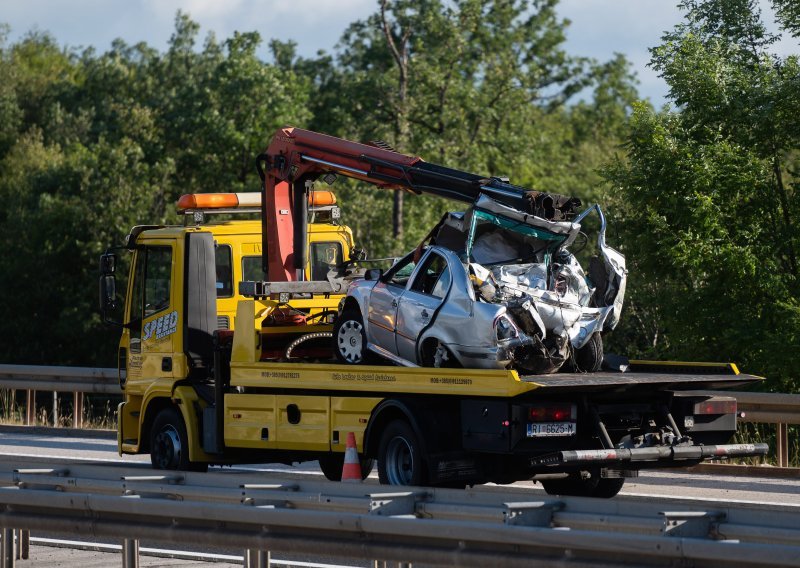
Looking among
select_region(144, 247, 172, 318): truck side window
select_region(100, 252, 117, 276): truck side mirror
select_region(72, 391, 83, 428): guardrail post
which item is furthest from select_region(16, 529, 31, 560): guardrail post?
select_region(72, 391, 83, 428): guardrail post

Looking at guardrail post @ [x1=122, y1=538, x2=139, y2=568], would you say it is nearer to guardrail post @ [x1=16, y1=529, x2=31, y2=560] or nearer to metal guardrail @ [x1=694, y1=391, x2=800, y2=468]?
guardrail post @ [x1=16, y1=529, x2=31, y2=560]

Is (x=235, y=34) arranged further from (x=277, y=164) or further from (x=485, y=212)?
(x=485, y=212)

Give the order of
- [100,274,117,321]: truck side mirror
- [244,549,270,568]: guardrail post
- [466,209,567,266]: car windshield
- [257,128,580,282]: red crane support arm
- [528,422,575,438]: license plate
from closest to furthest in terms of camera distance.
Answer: [244,549,270,568]: guardrail post, [528,422,575,438]: license plate, [466,209,567,266]: car windshield, [257,128,580,282]: red crane support arm, [100,274,117,321]: truck side mirror

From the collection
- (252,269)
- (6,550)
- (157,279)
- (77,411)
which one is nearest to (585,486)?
(252,269)

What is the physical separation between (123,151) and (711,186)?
81.1ft

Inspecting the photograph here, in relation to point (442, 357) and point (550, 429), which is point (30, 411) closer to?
point (442, 357)

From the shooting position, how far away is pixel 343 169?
14.4 metres

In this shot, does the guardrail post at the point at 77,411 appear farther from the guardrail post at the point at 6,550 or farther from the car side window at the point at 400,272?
the guardrail post at the point at 6,550


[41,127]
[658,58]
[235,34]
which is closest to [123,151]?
[235,34]

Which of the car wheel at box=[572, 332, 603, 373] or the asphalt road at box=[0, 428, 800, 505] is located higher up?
the car wheel at box=[572, 332, 603, 373]

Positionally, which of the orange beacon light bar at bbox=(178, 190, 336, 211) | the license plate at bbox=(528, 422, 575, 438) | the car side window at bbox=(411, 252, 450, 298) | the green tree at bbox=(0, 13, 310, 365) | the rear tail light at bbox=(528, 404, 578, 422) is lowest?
the license plate at bbox=(528, 422, 575, 438)

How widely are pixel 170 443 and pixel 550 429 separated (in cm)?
489

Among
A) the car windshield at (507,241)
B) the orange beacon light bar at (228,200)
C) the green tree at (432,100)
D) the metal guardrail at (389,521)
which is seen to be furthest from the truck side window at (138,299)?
the green tree at (432,100)

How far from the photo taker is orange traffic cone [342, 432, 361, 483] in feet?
38.2
